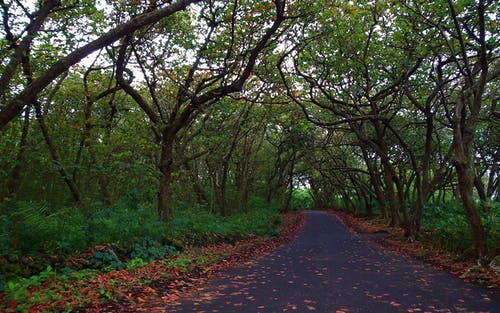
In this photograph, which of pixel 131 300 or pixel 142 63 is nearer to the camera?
pixel 131 300

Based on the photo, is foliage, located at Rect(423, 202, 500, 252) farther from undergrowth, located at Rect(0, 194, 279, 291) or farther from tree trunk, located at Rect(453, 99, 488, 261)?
undergrowth, located at Rect(0, 194, 279, 291)

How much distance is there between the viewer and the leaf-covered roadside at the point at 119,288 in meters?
4.87

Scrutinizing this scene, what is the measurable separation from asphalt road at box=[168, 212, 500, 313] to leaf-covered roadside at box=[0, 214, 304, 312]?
1.63ft

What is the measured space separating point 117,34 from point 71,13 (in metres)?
6.30

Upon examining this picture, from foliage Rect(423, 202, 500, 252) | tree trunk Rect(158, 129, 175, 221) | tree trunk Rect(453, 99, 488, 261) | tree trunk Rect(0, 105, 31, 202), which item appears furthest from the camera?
tree trunk Rect(158, 129, 175, 221)

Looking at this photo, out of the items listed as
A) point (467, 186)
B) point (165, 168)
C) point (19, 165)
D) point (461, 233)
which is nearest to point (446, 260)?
point (461, 233)

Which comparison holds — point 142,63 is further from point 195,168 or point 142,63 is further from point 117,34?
point 195,168

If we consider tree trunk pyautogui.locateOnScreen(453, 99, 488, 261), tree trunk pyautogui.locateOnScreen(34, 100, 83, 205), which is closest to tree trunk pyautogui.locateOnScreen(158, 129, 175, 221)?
tree trunk pyautogui.locateOnScreen(34, 100, 83, 205)

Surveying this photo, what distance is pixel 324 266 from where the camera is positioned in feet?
30.9

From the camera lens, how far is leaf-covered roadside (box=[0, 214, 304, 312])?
4871 millimetres

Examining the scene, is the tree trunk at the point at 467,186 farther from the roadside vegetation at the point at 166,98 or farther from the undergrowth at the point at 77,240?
the undergrowth at the point at 77,240

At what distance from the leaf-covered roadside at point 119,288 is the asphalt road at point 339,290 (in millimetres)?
496

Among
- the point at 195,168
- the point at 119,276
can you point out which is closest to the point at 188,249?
the point at 119,276

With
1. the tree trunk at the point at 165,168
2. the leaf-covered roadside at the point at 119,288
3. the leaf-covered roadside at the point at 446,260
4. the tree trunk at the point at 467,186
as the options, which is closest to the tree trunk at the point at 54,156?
the tree trunk at the point at 165,168
